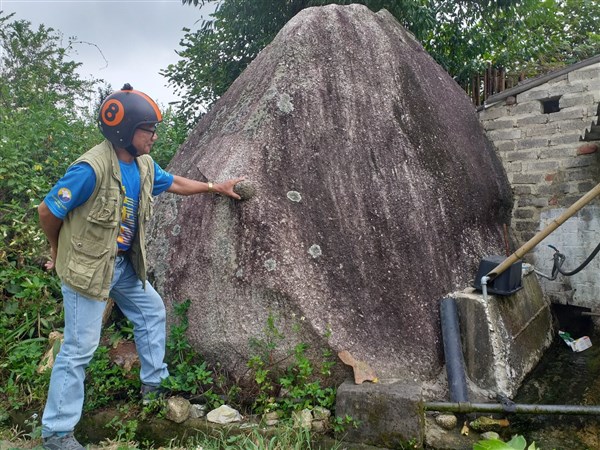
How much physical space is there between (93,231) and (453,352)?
257cm

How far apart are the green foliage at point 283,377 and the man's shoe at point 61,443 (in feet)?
3.58

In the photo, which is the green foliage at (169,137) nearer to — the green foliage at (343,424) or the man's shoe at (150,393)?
the man's shoe at (150,393)

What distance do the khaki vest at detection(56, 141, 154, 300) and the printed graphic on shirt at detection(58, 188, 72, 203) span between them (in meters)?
0.11

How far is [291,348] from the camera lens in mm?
3580

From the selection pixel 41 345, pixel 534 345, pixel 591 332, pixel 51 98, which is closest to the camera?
pixel 41 345

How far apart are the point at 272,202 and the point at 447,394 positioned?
6.05ft

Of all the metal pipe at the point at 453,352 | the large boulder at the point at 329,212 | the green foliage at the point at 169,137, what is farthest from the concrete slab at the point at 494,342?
the green foliage at the point at 169,137

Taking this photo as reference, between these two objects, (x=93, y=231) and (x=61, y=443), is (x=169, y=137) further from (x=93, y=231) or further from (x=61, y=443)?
(x=61, y=443)

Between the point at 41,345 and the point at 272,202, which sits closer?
the point at 272,202

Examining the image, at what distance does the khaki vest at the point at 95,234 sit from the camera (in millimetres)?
2979

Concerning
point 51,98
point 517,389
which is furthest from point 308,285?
point 51,98

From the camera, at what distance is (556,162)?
589 centimetres

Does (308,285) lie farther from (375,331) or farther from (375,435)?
(375,435)

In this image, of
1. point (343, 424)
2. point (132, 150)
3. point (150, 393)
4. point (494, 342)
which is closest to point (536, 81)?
point (494, 342)
